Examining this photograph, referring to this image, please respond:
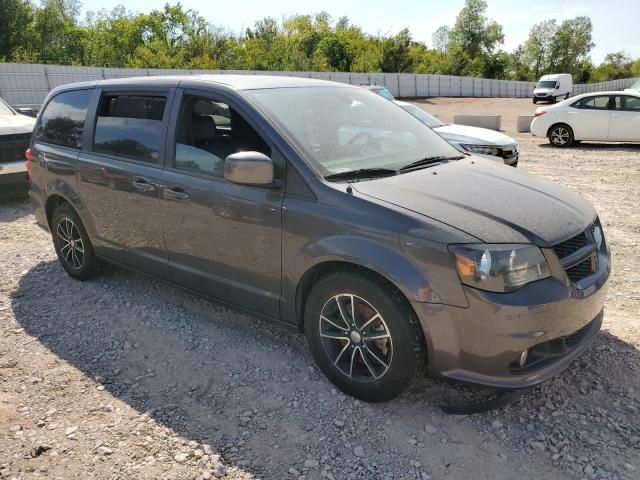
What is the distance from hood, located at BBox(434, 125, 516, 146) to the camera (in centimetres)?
927

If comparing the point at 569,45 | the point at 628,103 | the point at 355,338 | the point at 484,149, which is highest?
the point at 569,45

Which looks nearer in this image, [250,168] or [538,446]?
[538,446]

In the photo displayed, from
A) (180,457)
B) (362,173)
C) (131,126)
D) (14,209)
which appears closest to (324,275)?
(362,173)

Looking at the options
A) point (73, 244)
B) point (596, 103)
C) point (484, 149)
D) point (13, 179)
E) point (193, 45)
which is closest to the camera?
point (73, 244)

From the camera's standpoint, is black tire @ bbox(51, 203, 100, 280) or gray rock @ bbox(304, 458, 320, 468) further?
black tire @ bbox(51, 203, 100, 280)

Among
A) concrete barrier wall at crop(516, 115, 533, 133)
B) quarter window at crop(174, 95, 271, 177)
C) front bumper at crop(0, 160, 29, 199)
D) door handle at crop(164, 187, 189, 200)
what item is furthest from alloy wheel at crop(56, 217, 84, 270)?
concrete barrier wall at crop(516, 115, 533, 133)

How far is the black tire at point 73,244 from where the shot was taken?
4840 mm

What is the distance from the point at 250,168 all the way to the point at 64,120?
2.70 meters

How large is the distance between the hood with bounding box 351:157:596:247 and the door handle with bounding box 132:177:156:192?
1.65m

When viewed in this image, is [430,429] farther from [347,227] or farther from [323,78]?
[323,78]

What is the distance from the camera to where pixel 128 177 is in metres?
4.07

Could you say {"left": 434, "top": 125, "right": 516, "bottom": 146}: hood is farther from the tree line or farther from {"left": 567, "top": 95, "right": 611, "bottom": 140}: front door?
the tree line

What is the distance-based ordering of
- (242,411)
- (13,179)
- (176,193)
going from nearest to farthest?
1. (242,411)
2. (176,193)
3. (13,179)

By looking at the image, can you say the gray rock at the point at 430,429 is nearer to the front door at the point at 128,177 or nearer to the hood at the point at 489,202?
the hood at the point at 489,202
